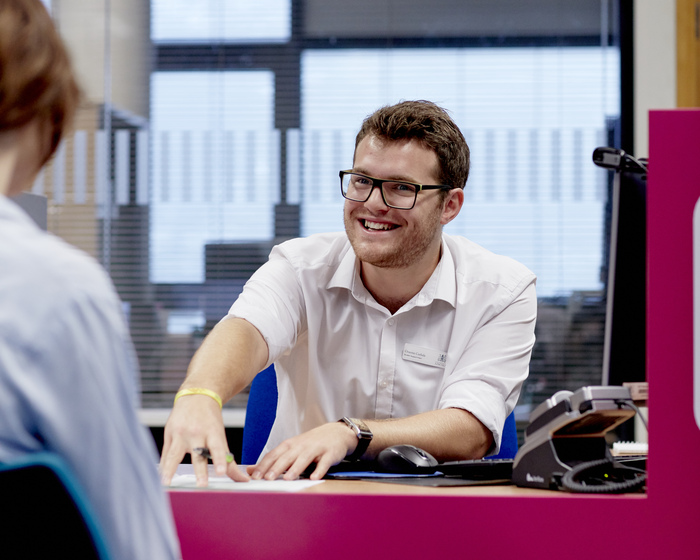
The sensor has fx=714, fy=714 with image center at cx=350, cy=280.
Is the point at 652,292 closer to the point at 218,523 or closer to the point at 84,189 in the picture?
the point at 218,523

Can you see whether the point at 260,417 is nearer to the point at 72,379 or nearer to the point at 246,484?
the point at 246,484

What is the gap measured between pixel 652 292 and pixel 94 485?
66 centimetres

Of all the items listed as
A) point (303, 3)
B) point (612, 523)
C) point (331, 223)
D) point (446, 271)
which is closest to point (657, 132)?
point (612, 523)

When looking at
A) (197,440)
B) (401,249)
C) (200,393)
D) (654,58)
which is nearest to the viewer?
(197,440)

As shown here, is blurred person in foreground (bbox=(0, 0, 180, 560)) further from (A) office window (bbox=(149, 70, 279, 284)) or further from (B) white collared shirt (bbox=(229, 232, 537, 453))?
(A) office window (bbox=(149, 70, 279, 284))

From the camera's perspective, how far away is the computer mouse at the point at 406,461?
3.70 feet

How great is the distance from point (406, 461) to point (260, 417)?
0.72m

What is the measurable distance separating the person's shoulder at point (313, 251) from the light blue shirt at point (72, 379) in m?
1.35

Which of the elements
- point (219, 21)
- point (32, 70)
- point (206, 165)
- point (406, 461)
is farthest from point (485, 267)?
point (219, 21)

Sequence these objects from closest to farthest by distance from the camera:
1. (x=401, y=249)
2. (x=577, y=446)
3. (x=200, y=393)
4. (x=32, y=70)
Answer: (x=32, y=70), (x=577, y=446), (x=200, y=393), (x=401, y=249)

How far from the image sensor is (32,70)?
56 centimetres

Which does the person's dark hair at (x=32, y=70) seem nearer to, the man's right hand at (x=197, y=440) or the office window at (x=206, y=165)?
the man's right hand at (x=197, y=440)

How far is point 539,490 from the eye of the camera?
3.07 feet

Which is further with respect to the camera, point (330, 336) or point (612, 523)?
point (330, 336)
